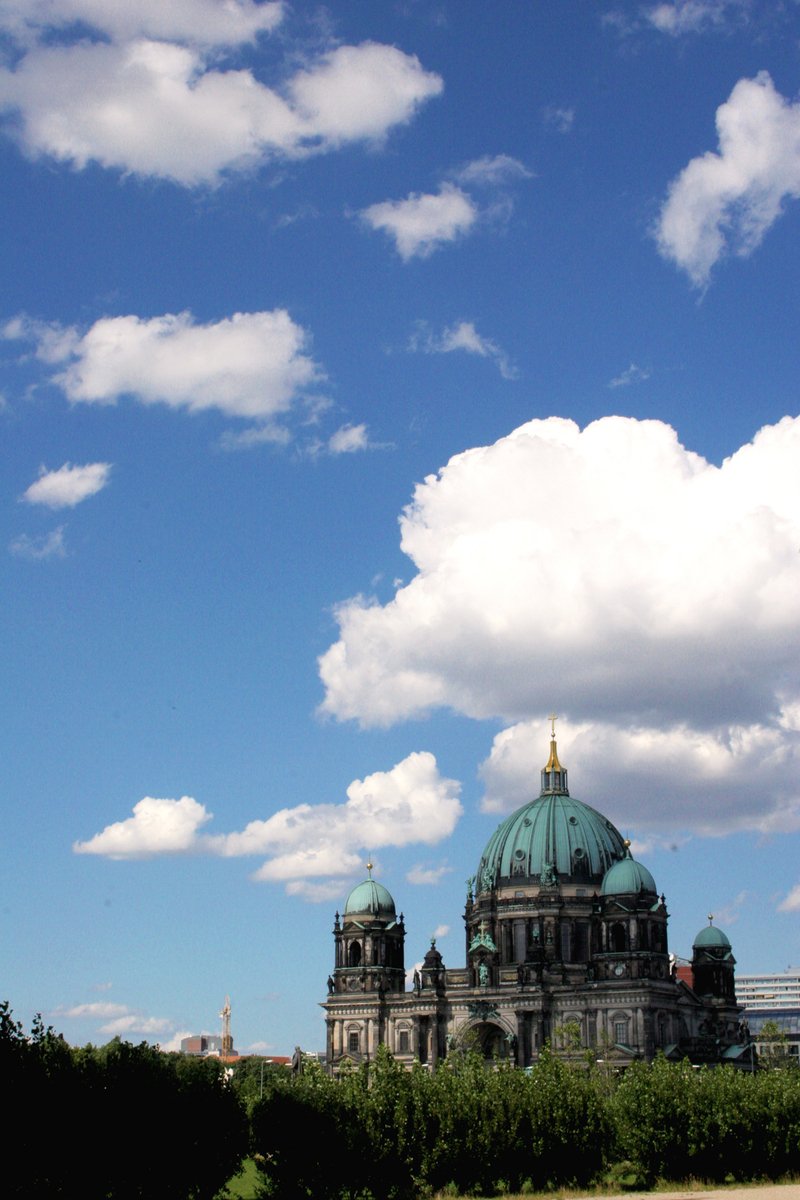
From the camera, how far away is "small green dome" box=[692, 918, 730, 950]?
158250 mm

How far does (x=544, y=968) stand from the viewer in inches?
5645

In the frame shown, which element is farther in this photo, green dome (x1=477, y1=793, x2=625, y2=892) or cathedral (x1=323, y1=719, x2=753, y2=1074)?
green dome (x1=477, y1=793, x2=625, y2=892)

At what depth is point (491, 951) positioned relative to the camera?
148m

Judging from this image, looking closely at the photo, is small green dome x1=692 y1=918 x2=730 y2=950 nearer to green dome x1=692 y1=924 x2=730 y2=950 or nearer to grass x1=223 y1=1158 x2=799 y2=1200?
green dome x1=692 y1=924 x2=730 y2=950

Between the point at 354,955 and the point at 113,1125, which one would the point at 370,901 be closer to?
the point at 354,955

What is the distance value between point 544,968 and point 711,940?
80.6 ft

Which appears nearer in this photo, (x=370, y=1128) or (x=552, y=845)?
(x=370, y=1128)

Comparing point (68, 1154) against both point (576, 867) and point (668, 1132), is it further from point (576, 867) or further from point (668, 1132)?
point (576, 867)

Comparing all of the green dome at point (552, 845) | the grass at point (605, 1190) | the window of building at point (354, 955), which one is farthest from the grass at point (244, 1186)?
the green dome at point (552, 845)

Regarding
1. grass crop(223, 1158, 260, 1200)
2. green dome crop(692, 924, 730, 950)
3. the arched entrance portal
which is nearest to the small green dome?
green dome crop(692, 924, 730, 950)

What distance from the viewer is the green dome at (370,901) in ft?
516

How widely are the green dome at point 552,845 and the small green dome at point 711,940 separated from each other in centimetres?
1303

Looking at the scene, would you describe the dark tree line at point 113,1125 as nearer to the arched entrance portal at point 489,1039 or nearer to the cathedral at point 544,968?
the cathedral at point 544,968

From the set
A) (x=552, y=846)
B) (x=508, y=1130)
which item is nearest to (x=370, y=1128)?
(x=508, y=1130)
